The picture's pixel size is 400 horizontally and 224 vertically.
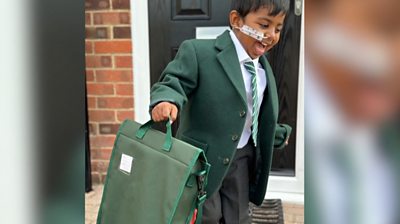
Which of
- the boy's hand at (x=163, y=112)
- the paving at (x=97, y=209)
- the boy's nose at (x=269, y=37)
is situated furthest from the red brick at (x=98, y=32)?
the boy's hand at (x=163, y=112)

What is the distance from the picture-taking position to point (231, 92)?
4.57 ft

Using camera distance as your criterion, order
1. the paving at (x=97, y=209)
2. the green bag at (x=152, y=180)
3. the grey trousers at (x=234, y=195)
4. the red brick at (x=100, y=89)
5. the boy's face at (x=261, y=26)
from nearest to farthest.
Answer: the green bag at (x=152, y=180)
the boy's face at (x=261, y=26)
the grey trousers at (x=234, y=195)
the paving at (x=97, y=209)
the red brick at (x=100, y=89)

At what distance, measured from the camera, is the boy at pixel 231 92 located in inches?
53.9

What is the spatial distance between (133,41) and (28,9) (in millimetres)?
2086

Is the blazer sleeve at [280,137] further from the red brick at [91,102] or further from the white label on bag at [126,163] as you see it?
the red brick at [91,102]

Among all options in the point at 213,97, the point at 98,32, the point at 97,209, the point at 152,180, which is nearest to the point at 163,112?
the point at 152,180

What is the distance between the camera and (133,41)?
2354 mm

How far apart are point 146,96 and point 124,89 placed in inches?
5.2

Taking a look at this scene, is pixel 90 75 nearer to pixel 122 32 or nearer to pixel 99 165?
pixel 122 32

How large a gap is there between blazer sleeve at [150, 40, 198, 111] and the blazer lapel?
92mm

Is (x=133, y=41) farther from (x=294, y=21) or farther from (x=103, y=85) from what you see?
(x=294, y=21)

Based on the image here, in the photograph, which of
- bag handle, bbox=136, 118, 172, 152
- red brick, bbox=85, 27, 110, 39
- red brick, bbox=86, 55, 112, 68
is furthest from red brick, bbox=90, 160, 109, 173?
bag handle, bbox=136, 118, 172, 152

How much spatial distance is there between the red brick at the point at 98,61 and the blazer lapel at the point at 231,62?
1096 millimetres

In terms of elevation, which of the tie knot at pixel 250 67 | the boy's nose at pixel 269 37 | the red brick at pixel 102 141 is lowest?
the red brick at pixel 102 141
